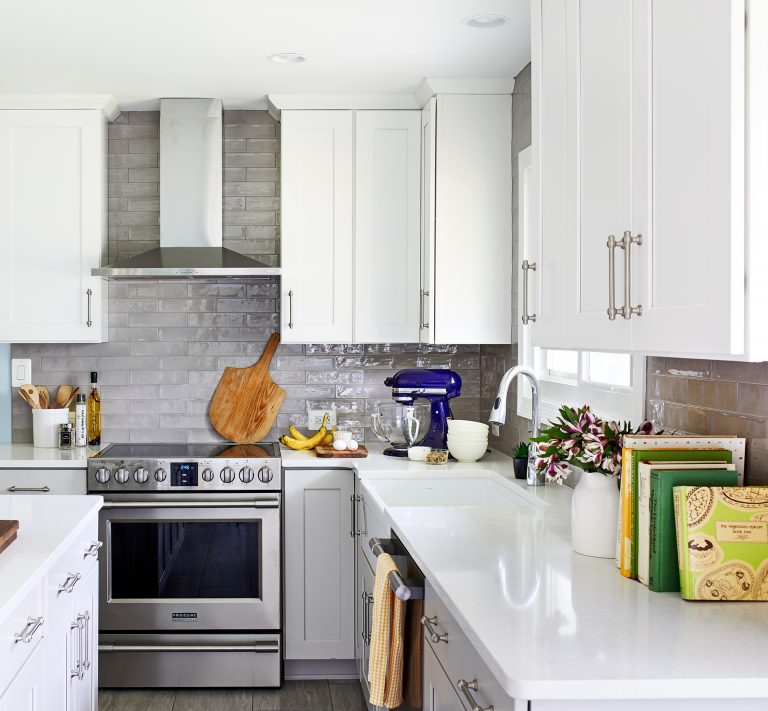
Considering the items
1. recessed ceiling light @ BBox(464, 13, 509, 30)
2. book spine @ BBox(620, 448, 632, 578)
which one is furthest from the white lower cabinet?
recessed ceiling light @ BBox(464, 13, 509, 30)

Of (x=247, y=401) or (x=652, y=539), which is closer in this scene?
(x=652, y=539)

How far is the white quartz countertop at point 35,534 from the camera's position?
5.88ft

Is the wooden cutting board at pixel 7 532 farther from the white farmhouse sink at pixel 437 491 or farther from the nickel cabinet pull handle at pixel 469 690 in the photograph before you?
the white farmhouse sink at pixel 437 491

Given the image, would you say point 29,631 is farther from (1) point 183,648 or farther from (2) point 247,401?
(2) point 247,401

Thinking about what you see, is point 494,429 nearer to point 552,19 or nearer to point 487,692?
point 552,19

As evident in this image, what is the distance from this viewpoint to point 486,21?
2.97m

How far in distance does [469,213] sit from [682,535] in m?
2.27

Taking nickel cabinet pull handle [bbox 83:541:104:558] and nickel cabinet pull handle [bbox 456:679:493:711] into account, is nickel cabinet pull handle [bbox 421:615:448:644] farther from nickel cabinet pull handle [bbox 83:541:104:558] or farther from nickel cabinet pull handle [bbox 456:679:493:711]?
nickel cabinet pull handle [bbox 83:541:104:558]

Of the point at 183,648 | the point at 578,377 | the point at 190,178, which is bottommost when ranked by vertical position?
the point at 183,648

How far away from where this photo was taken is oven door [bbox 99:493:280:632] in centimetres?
359

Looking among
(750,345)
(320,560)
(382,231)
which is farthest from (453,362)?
(750,345)


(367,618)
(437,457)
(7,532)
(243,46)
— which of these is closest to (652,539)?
(7,532)

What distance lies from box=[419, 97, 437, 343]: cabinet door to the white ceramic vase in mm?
1711

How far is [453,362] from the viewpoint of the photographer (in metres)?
4.27
